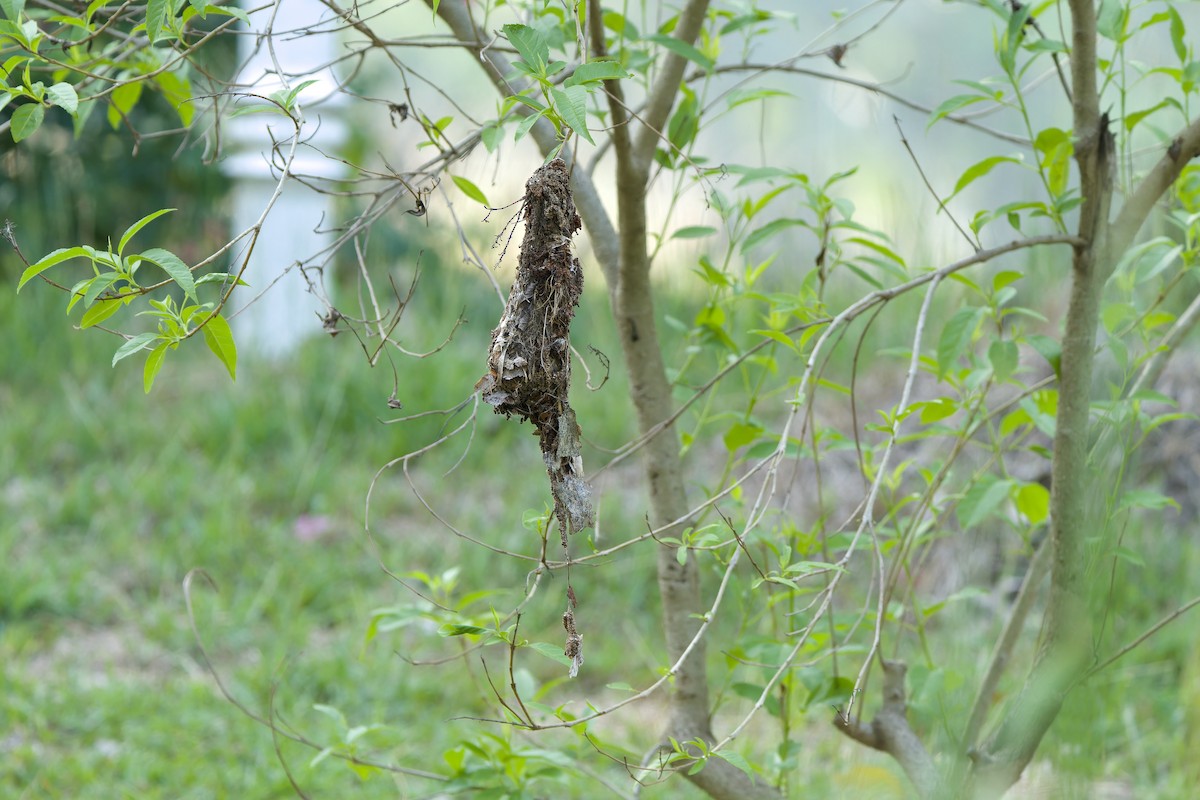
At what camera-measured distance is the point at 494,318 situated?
544cm

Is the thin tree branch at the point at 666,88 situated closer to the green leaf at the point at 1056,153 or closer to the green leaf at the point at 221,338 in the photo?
the green leaf at the point at 1056,153

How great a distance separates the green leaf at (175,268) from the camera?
97 cm

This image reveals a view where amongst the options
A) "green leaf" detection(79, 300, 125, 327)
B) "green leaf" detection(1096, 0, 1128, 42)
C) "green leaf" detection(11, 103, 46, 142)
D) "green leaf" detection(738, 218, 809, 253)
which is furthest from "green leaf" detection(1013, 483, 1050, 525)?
"green leaf" detection(11, 103, 46, 142)

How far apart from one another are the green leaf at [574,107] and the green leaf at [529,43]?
61 mm

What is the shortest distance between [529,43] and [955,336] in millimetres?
686

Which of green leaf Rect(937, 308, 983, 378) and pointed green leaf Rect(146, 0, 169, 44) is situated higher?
pointed green leaf Rect(146, 0, 169, 44)

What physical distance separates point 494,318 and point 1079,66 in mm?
4224

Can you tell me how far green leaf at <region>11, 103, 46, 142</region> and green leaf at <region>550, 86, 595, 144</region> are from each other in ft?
1.96

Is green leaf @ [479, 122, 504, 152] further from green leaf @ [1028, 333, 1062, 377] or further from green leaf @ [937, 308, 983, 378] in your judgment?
green leaf @ [1028, 333, 1062, 377]

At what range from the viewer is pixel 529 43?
980mm

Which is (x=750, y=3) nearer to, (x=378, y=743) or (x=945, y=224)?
(x=378, y=743)

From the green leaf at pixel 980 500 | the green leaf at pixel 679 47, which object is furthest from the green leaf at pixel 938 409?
the green leaf at pixel 679 47

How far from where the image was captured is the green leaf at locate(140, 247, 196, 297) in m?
0.97

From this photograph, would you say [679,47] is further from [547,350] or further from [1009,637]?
[1009,637]
